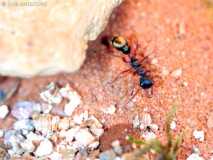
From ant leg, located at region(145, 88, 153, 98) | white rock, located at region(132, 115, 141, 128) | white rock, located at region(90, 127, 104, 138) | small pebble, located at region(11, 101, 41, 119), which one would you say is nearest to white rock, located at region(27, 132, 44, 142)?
small pebble, located at region(11, 101, 41, 119)

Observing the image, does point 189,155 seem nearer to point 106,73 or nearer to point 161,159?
point 161,159

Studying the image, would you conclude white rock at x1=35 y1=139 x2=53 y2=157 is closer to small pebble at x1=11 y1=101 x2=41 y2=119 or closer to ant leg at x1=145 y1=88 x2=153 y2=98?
small pebble at x1=11 y1=101 x2=41 y2=119

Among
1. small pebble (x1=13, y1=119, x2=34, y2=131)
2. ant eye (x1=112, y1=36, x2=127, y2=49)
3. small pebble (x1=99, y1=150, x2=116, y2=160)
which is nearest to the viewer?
small pebble (x1=99, y1=150, x2=116, y2=160)

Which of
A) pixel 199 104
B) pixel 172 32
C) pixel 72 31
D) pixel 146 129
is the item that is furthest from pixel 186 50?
pixel 72 31

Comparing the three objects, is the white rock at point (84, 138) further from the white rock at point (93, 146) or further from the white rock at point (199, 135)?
the white rock at point (199, 135)

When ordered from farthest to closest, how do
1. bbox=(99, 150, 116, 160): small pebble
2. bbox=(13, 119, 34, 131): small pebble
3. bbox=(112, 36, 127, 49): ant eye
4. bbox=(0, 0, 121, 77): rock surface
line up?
bbox=(112, 36, 127, 49): ant eye
bbox=(13, 119, 34, 131): small pebble
bbox=(99, 150, 116, 160): small pebble
bbox=(0, 0, 121, 77): rock surface

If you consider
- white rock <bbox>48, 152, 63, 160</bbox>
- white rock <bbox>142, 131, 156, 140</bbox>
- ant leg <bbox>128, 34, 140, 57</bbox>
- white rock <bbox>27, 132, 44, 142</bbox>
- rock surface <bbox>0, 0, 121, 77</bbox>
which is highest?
rock surface <bbox>0, 0, 121, 77</bbox>
